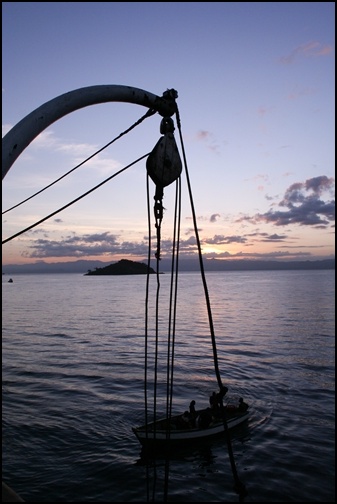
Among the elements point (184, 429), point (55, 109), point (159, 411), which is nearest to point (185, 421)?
point (184, 429)

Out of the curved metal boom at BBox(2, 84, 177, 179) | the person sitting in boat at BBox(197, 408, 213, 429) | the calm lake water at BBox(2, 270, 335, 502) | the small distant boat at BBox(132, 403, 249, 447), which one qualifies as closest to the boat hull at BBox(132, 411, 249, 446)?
the small distant boat at BBox(132, 403, 249, 447)

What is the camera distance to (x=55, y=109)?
4906mm

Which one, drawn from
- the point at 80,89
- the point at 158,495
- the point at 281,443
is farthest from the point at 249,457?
the point at 80,89

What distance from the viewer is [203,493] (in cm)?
1606

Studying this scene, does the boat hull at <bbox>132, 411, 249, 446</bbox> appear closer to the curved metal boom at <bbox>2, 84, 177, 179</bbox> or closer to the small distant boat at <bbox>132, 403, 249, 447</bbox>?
the small distant boat at <bbox>132, 403, 249, 447</bbox>

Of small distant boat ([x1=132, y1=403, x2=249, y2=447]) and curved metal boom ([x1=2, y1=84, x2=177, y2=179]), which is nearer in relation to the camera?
curved metal boom ([x1=2, y1=84, x2=177, y2=179])

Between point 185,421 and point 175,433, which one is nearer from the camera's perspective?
point 175,433

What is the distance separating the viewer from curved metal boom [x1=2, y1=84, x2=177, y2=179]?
179 inches

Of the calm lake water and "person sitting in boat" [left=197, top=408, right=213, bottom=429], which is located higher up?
"person sitting in boat" [left=197, top=408, right=213, bottom=429]

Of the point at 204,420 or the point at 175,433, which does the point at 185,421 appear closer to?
the point at 175,433

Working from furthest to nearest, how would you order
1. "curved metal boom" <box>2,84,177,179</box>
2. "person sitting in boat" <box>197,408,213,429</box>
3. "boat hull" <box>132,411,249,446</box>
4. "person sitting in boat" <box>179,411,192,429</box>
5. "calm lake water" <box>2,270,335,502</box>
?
1. "person sitting in boat" <box>197,408,213,429</box>
2. "person sitting in boat" <box>179,411,192,429</box>
3. "boat hull" <box>132,411,249,446</box>
4. "calm lake water" <box>2,270,335,502</box>
5. "curved metal boom" <box>2,84,177,179</box>

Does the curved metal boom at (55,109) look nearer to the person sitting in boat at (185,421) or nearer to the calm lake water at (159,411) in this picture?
the calm lake water at (159,411)

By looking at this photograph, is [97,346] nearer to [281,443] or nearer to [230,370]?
[230,370]

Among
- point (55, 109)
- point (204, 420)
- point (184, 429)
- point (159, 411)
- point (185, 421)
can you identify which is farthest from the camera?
point (159, 411)
